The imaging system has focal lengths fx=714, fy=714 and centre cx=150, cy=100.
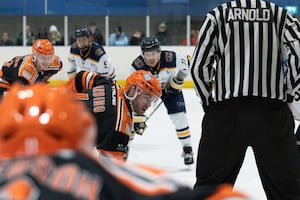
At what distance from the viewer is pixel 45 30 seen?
11602mm

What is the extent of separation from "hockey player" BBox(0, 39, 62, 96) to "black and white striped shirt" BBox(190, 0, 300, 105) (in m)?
2.08

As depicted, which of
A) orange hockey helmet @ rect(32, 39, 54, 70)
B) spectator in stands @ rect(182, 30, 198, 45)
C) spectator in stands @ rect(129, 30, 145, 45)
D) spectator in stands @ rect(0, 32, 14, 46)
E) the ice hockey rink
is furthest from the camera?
spectator in stands @ rect(182, 30, 198, 45)

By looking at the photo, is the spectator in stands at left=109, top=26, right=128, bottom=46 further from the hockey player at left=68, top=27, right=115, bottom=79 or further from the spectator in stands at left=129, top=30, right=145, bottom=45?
the hockey player at left=68, top=27, right=115, bottom=79

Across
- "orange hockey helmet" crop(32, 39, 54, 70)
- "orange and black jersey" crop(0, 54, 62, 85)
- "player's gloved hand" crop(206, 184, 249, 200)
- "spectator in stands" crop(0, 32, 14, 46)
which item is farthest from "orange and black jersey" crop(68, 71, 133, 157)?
"spectator in stands" crop(0, 32, 14, 46)

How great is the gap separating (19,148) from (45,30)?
1074cm

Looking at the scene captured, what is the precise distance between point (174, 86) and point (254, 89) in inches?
97.7

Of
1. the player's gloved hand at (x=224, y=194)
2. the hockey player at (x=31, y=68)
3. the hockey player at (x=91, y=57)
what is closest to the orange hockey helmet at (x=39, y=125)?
the player's gloved hand at (x=224, y=194)

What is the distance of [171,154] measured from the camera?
512 centimetres

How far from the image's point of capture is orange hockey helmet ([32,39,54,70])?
460cm

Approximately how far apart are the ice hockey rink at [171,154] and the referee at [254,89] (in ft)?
2.25

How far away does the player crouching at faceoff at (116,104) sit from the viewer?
286 centimetres

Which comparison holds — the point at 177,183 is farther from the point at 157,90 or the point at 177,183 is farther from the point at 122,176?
the point at 157,90

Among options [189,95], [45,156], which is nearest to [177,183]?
[45,156]

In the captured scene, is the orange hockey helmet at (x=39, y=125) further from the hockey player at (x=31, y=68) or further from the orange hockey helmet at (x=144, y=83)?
the hockey player at (x=31, y=68)
